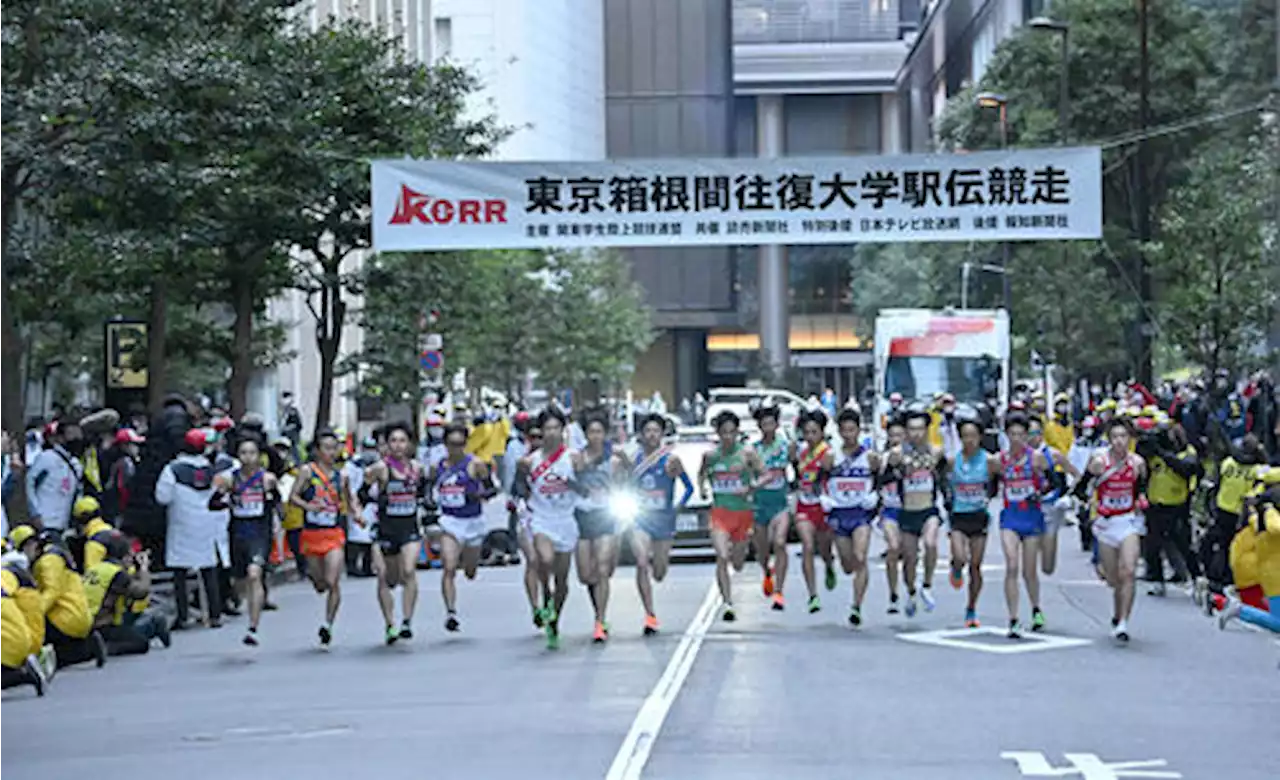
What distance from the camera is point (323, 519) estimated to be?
19.6 m

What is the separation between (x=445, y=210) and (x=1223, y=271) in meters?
15.5

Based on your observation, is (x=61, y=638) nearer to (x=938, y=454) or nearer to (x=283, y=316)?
(x=938, y=454)

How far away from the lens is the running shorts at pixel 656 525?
1992cm

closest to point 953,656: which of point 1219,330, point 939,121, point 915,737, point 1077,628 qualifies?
point 1077,628

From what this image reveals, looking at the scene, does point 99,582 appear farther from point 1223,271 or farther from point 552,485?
point 1223,271

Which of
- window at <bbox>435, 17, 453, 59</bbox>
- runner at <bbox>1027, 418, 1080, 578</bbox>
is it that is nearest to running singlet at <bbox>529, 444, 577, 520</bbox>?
runner at <bbox>1027, 418, 1080, 578</bbox>

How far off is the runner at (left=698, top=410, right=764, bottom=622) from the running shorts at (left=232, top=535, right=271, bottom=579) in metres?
3.85

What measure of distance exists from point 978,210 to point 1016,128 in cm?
3463

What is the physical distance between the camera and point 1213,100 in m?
53.2

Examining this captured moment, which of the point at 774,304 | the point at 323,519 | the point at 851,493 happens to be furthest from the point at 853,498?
the point at 774,304

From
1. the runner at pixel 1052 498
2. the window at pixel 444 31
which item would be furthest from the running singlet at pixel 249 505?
the window at pixel 444 31

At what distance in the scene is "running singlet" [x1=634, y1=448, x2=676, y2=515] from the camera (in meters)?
19.9

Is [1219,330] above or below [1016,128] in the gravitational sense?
below

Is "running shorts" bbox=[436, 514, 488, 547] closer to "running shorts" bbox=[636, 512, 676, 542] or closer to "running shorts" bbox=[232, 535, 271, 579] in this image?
"running shorts" bbox=[636, 512, 676, 542]
